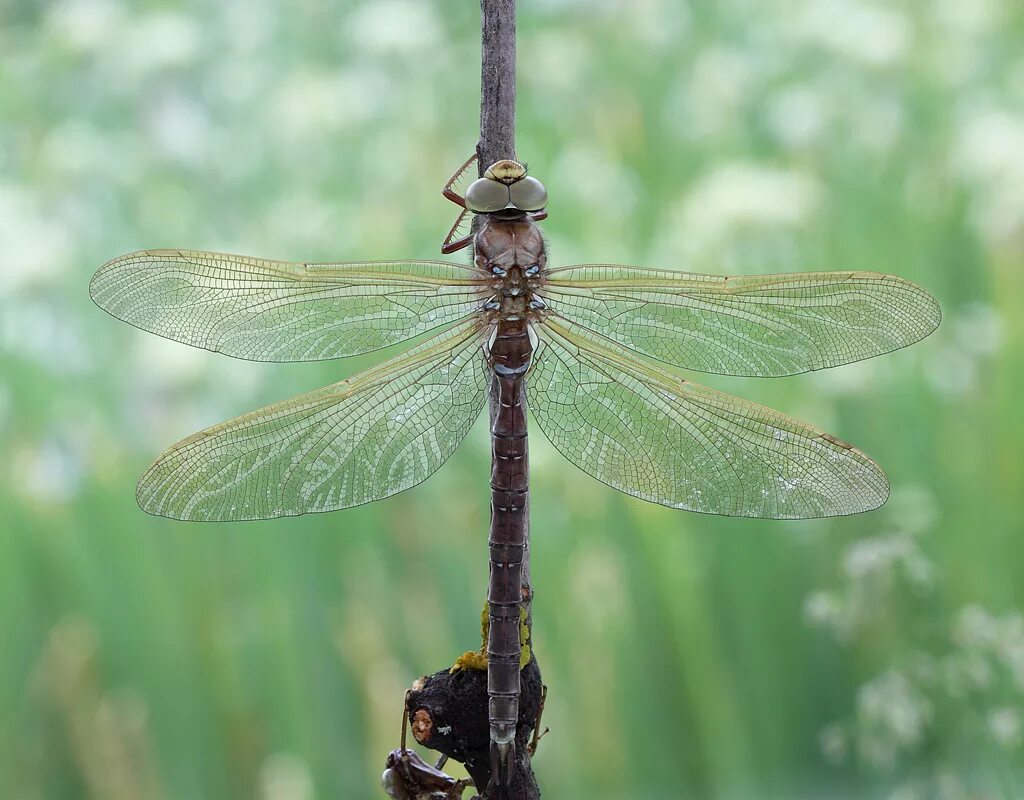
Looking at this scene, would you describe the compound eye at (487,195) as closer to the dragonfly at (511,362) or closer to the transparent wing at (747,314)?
the dragonfly at (511,362)

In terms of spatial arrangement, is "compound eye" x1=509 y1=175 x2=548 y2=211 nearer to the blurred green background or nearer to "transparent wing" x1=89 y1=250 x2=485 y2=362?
"transparent wing" x1=89 y1=250 x2=485 y2=362

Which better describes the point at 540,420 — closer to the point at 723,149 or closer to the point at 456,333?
the point at 456,333

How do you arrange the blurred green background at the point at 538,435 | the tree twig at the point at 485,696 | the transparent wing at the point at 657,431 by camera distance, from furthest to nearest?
the blurred green background at the point at 538,435, the transparent wing at the point at 657,431, the tree twig at the point at 485,696

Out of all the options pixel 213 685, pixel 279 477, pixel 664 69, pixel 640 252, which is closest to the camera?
pixel 279 477

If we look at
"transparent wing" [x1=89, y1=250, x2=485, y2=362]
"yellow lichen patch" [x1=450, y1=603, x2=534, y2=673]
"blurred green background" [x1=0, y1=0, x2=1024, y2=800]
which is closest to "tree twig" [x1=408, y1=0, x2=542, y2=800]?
"yellow lichen patch" [x1=450, y1=603, x2=534, y2=673]

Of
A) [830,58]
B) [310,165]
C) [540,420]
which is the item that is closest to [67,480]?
[310,165]

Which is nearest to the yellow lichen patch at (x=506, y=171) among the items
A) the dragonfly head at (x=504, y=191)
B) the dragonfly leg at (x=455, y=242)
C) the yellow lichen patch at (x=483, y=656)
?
the dragonfly head at (x=504, y=191)

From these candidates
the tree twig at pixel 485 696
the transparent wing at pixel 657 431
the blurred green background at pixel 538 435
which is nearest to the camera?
the tree twig at pixel 485 696

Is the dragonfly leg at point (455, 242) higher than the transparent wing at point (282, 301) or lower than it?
higher

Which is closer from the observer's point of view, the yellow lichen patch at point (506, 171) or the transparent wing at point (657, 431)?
the yellow lichen patch at point (506, 171)
